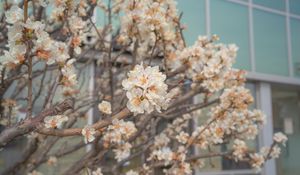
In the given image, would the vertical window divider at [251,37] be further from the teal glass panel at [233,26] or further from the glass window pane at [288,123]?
the glass window pane at [288,123]

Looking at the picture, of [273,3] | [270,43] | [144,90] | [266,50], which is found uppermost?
[273,3]

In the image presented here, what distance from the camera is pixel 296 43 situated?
7.02m

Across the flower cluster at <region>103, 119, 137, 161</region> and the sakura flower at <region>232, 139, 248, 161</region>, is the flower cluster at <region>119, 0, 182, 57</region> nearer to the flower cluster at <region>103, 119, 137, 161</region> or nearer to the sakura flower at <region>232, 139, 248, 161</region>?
the flower cluster at <region>103, 119, 137, 161</region>

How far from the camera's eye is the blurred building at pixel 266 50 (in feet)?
19.7

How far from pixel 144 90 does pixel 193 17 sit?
472cm

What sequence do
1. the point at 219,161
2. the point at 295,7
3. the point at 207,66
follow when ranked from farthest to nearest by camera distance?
the point at 295,7 < the point at 219,161 < the point at 207,66

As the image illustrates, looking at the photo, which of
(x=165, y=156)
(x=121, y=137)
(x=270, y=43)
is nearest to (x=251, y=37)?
(x=270, y=43)

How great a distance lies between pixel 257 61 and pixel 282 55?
25.4 inches

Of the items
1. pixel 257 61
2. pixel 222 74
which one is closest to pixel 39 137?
pixel 222 74

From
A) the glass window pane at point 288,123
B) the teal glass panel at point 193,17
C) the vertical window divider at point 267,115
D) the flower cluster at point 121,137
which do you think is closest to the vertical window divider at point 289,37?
the glass window pane at point 288,123

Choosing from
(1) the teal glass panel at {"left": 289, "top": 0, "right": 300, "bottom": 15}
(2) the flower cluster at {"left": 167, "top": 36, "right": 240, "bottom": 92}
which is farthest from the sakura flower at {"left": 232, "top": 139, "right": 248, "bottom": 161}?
(1) the teal glass panel at {"left": 289, "top": 0, "right": 300, "bottom": 15}

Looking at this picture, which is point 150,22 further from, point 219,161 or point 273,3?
point 273,3

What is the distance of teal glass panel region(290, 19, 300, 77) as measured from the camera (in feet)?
22.5

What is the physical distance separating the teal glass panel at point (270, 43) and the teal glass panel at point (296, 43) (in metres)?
0.21
